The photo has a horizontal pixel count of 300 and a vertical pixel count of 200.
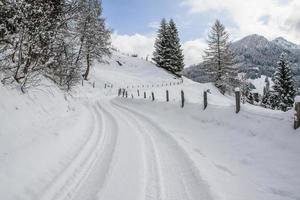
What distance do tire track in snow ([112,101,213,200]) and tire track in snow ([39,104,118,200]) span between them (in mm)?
1245

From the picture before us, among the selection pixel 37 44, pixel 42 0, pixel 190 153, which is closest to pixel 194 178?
pixel 190 153

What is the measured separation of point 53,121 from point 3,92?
88.5 inches

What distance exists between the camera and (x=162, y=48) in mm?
62094

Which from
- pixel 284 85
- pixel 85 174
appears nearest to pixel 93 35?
pixel 284 85

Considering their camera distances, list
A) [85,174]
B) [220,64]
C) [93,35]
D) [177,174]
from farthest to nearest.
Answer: [220,64] → [93,35] → [177,174] → [85,174]

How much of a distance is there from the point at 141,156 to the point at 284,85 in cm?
3767

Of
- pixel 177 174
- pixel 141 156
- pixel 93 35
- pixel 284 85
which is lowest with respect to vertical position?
pixel 177 174

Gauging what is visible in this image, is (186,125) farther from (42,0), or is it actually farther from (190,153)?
(42,0)

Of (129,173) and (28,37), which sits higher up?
(28,37)

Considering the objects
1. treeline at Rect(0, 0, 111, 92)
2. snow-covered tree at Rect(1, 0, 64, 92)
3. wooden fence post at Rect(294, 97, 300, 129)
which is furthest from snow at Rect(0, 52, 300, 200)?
snow-covered tree at Rect(1, 0, 64, 92)

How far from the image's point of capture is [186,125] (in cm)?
1473

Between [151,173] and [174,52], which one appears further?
[174,52]

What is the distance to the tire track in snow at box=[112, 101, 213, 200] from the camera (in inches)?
223

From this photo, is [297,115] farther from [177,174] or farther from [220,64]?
[220,64]
